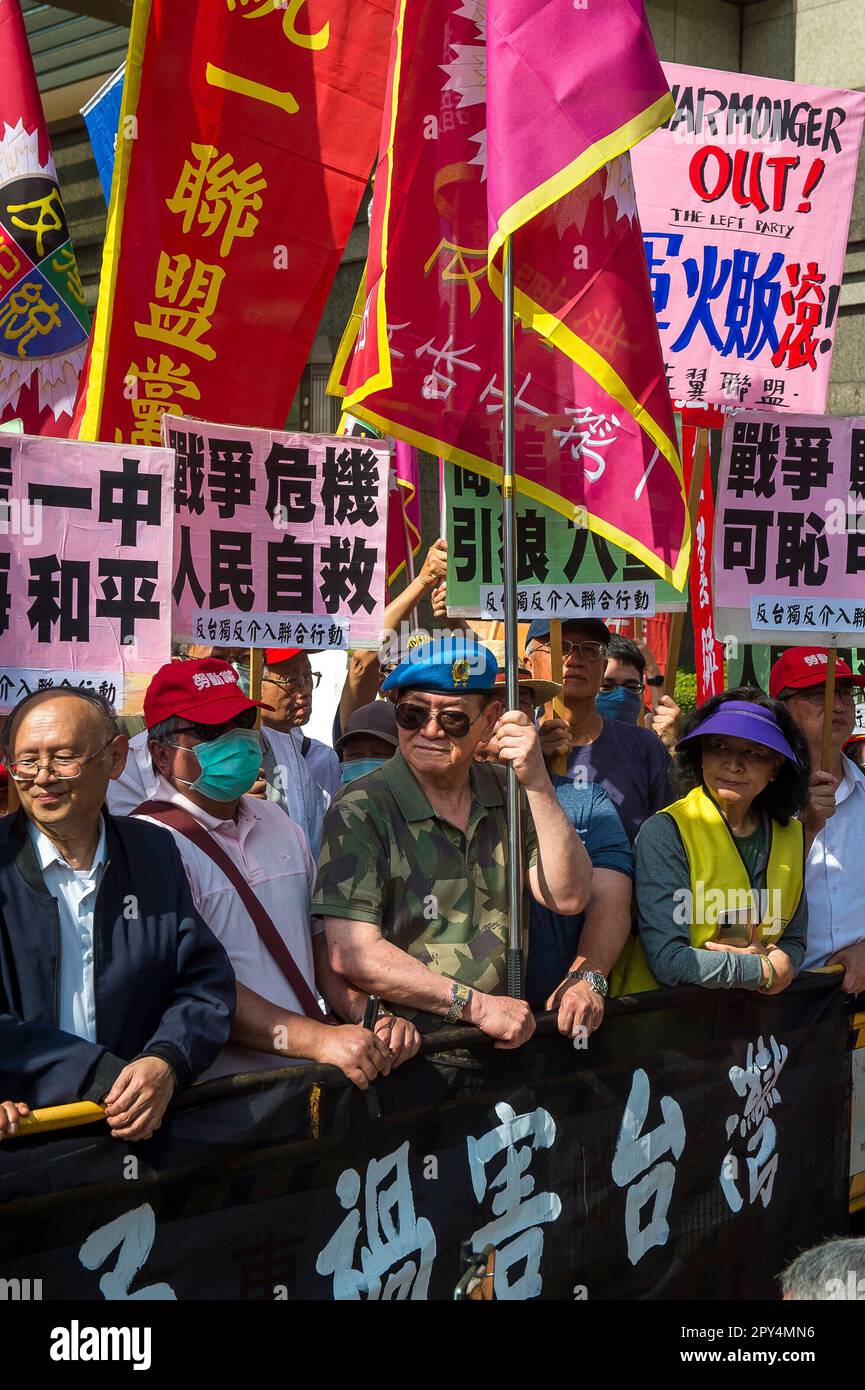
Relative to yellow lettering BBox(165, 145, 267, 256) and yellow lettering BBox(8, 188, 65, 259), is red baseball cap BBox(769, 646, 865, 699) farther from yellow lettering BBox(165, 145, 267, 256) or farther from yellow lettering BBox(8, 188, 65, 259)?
yellow lettering BBox(8, 188, 65, 259)

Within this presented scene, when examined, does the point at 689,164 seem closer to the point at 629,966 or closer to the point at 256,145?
the point at 256,145

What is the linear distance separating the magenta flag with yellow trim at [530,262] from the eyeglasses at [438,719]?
104 centimetres

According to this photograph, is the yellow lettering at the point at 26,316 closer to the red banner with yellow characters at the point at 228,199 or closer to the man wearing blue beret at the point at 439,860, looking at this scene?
Result: the red banner with yellow characters at the point at 228,199

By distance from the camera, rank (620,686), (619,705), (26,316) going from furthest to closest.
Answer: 1. (620,686)
2. (619,705)
3. (26,316)

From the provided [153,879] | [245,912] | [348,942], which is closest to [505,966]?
[348,942]

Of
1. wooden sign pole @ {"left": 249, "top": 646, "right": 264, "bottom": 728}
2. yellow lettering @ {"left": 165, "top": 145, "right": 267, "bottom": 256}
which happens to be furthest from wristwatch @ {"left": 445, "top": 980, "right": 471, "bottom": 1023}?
yellow lettering @ {"left": 165, "top": 145, "right": 267, "bottom": 256}

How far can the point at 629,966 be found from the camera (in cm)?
447

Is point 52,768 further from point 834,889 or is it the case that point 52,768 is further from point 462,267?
point 834,889

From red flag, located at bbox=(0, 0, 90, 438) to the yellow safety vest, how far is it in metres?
3.02

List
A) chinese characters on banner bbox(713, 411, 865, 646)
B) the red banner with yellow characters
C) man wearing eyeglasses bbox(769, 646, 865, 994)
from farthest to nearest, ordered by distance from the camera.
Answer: chinese characters on banner bbox(713, 411, 865, 646) → the red banner with yellow characters → man wearing eyeglasses bbox(769, 646, 865, 994)

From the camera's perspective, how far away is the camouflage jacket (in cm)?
378

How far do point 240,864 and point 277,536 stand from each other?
1.56 meters

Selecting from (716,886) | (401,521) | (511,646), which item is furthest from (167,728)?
(401,521)

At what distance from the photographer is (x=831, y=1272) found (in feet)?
6.57
